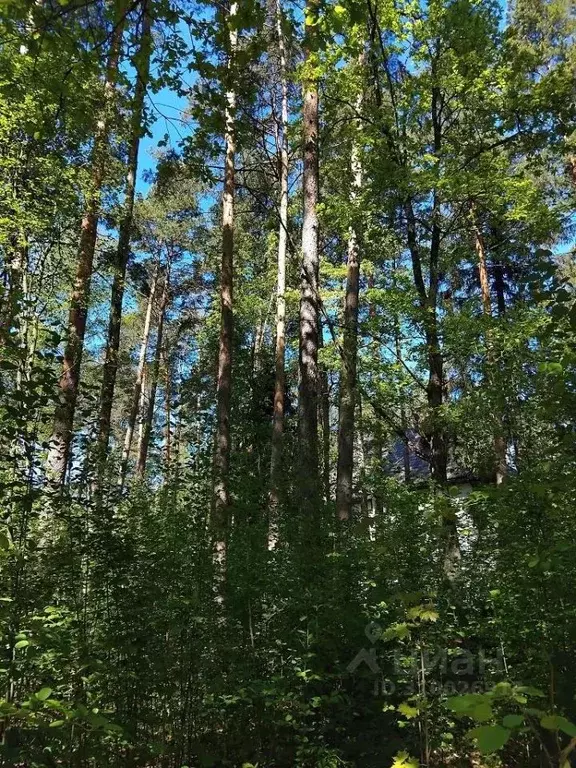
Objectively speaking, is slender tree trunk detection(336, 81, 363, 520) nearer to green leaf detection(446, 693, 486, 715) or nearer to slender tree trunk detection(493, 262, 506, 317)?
slender tree trunk detection(493, 262, 506, 317)

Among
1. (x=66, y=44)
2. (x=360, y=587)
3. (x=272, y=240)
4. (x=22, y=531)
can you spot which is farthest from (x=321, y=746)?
(x=272, y=240)

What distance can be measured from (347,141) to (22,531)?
469 inches

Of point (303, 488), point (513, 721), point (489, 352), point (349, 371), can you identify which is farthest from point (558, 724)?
point (349, 371)

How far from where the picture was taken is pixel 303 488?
22.3 feet

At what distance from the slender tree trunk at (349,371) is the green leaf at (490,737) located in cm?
948

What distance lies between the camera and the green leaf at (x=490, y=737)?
1151 mm

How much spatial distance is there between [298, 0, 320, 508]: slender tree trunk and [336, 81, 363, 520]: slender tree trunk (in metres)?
2.40

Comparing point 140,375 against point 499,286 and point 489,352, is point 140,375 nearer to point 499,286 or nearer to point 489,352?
point 499,286

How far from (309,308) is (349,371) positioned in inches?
122

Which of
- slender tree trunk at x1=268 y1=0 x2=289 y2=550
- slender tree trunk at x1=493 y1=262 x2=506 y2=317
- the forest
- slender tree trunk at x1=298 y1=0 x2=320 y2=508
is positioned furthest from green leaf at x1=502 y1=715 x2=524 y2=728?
slender tree trunk at x1=493 y1=262 x2=506 y2=317

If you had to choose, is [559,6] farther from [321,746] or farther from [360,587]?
[321,746]

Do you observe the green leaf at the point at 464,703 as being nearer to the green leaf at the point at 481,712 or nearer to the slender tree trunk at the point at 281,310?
the green leaf at the point at 481,712

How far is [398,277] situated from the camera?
1078 centimetres

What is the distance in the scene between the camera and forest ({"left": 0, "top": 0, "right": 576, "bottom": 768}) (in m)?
3.26
